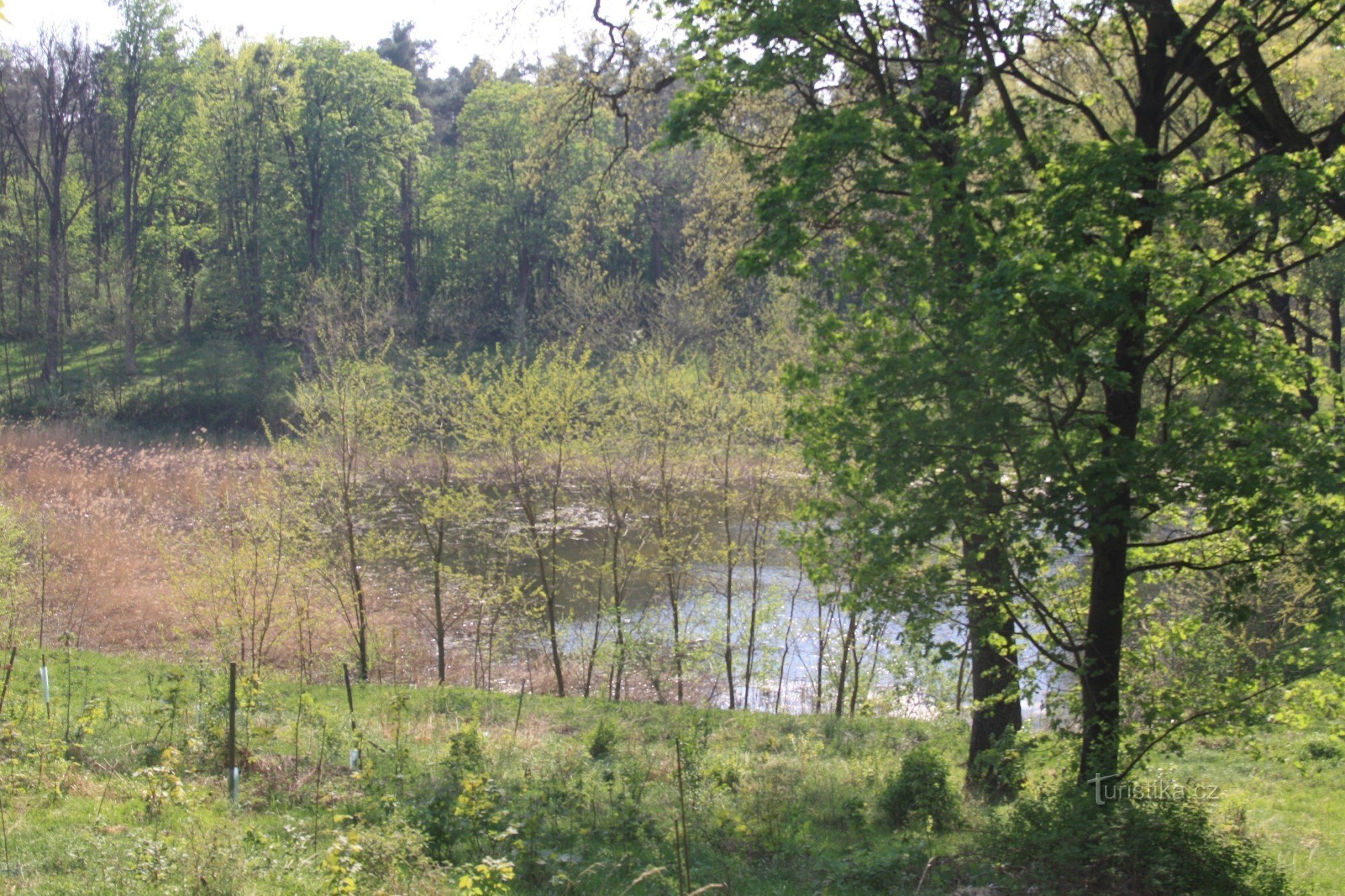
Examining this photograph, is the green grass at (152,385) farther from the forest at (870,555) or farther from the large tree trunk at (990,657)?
the large tree trunk at (990,657)

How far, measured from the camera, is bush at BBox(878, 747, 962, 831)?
809 centimetres

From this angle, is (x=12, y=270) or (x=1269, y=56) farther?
(x=12, y=270)

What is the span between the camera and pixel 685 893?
4.11 m

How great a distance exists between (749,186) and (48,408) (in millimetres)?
36451

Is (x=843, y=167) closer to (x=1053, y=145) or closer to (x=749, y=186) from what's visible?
(x=1053, y=145)

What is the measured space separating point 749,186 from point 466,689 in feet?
28.7

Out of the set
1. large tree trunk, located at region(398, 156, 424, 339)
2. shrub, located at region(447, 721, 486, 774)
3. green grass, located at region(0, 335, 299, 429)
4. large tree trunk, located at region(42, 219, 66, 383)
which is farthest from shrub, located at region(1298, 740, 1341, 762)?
large tree trunk, located at region(42, 219, 66, 383)

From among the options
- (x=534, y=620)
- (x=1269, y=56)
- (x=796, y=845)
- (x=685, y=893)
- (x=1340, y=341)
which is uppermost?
(x=1269, y=56)

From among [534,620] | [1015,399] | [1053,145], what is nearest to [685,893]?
[1015,399]

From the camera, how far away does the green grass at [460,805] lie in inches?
217

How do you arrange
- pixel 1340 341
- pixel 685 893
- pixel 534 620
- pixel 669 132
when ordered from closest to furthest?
pixel 685 893, pixel 669 132, pixel 1340 341, pixel 534 620

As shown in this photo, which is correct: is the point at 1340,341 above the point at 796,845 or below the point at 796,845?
above

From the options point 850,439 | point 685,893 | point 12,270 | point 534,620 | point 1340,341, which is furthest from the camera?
point 12,270

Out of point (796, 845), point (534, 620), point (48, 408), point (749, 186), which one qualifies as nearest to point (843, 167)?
point (749, 186)
